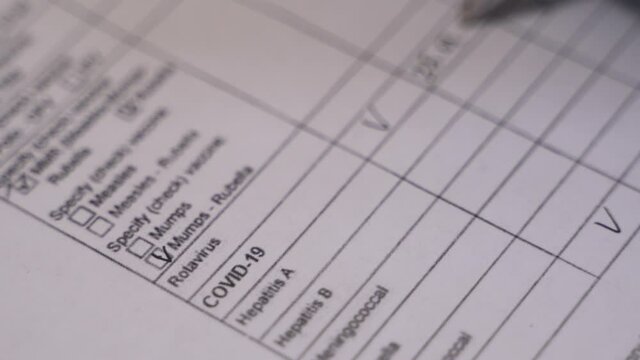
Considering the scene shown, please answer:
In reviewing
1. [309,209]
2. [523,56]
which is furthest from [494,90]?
[309,209]

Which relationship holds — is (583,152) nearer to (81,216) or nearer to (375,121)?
(375,121)

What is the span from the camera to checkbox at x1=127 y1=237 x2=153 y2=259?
0.52m

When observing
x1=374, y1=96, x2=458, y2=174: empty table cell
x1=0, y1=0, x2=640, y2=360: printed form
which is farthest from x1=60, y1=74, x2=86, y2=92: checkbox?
x1=374, y1=96, x2=458, y2=174: empty table cell

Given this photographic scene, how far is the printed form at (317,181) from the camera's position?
1.61 feet

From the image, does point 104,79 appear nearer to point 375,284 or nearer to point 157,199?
point 157,199

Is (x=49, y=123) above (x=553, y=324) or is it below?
below

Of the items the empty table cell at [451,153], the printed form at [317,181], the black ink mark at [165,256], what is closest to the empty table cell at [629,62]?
the printed form at [317,181]

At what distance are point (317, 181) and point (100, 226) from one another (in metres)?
0.14

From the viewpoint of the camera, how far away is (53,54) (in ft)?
2.08

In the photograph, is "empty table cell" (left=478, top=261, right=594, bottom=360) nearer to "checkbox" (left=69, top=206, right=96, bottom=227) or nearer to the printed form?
the printed form

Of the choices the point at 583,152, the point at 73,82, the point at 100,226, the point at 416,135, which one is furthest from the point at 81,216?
the point at 583,152

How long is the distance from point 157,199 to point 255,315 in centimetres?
11

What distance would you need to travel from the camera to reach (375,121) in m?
0.58

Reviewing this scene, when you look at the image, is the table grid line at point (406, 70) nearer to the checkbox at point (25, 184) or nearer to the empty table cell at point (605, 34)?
the empty table cell at point (605, 34)
